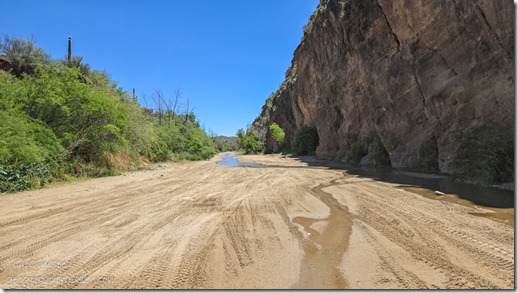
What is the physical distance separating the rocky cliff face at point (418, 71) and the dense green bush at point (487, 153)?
1.95ft

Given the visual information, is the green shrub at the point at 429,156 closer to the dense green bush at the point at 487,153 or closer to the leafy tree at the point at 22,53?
the dense green bush at the point at 487,153

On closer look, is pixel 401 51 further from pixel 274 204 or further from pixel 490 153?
pixel 274 204

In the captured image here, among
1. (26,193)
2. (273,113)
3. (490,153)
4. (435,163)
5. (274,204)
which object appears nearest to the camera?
(274,204)

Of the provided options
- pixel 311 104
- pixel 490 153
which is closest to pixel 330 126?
pixel 311 104

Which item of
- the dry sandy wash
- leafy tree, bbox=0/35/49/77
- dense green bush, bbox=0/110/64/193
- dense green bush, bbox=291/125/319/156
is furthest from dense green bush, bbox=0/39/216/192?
dense green bush, bbox=291/125/319/156

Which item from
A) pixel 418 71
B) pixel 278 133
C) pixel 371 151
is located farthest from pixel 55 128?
pixel 278 133

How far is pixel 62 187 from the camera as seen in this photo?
12.6 metres

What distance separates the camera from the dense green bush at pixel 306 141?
169ft

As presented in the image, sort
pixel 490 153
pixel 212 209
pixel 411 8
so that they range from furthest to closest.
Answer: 1. pixel 411 8
2. pixel 490 153
3. pixel 212 209

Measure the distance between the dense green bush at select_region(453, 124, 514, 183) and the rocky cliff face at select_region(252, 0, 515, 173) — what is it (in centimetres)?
59

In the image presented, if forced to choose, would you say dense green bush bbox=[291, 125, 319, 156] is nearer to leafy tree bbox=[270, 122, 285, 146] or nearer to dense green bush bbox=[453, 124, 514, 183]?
leafy tree bbox=[270, 122, 285, 146]

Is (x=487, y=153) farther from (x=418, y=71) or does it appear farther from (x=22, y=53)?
(x=22, y=53)

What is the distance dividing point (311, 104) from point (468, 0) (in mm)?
35311

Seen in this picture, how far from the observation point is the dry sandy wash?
12.4ft
